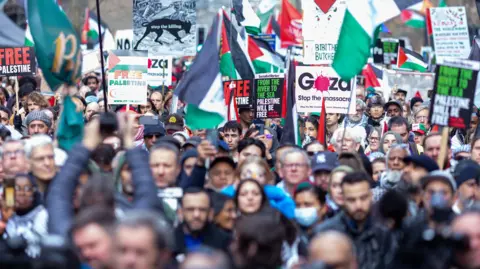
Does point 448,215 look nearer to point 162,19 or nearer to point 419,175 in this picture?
point 419,175

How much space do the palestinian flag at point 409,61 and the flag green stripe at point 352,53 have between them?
11.0 m

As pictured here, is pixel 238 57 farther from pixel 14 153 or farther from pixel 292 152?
pixel 14 153

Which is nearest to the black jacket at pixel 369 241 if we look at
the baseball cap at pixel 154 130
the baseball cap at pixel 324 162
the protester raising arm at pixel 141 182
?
the protester raising arm at pixel 141 182

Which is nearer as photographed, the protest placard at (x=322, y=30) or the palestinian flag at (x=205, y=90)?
the palestinian flag at (x=205, y=90)

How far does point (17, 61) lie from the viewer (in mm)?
17547

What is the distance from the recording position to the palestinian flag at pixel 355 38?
41.5 ft

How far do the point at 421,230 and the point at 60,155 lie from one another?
11.0ft

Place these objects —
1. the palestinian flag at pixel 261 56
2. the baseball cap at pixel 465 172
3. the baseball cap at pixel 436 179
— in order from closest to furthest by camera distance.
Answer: the baseball cap at pixel 436 179 < the baseball cap at pixel 465 172 < the palestinian flag at pixel 261 56

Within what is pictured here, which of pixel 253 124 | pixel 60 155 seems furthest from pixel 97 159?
pixel 253 124

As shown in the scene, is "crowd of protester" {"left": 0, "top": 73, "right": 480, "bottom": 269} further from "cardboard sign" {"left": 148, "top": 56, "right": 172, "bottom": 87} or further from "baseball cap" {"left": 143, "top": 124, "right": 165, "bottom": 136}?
"cardboard sign" {"left": 148, "top": 56, "right": 172, "bottom": 87}

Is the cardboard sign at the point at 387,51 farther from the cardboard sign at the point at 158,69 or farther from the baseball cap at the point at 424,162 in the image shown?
the baseball cap at the point at 424,162

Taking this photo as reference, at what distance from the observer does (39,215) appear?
8.80m

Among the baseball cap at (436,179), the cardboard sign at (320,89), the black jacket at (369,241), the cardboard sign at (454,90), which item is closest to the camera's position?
the black jacket at (369,241)

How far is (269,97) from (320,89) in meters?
0.91
